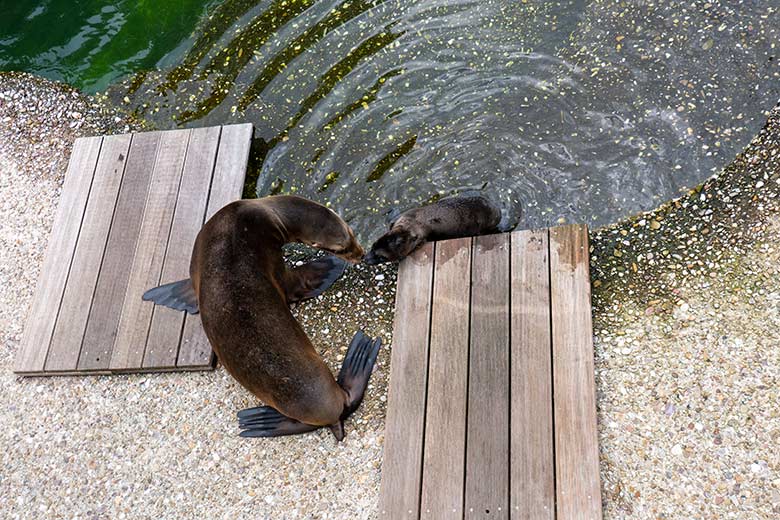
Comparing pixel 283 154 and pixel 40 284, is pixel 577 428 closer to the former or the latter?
pixel 283 154

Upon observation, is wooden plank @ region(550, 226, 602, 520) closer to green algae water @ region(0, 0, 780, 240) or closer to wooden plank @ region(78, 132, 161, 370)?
green algae water @ region(0, 0, 780, 240)

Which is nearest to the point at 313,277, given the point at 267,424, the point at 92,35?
the point at 267,424

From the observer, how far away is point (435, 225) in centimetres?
430

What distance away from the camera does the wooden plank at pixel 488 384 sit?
3355 millimetres

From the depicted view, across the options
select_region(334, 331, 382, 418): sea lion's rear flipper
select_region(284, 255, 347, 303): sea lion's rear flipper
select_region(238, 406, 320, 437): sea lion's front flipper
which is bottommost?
select_region(238, 406, 320, 437): sea lion's front flipper

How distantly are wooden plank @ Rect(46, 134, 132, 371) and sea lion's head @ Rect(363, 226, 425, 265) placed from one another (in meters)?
2.06

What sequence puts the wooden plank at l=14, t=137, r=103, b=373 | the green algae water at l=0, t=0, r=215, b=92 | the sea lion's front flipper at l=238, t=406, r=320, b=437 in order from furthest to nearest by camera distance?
the green algae water at l=0, t=0, r=215, b=92, the wooden plank at l=14, t=137, r=103, b=373, the sea lion's front flipper at l=238, t=406, r=320, b=437

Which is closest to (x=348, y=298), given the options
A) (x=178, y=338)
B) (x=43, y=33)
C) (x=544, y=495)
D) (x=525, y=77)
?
(x=178, y=338)

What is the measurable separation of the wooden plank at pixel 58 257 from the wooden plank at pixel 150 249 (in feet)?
1.79

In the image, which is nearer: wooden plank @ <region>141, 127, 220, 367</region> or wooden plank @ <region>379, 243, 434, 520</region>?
wooden plank @ <region>379, 243, 434, 520</region>

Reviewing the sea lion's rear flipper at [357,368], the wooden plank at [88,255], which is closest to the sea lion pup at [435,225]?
the sea lion's rear flipper at [357,368]

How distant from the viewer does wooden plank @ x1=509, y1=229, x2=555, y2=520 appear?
3.30m

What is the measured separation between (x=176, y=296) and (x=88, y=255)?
3.07 ft

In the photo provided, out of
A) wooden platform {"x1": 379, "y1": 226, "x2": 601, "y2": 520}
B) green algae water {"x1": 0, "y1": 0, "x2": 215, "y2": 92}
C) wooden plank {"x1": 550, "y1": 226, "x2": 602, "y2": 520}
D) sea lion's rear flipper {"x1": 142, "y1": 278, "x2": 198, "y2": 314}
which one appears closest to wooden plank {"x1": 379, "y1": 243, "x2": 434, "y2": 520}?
wooden platform {"x1": 379, "y1": 226, "x2": 601, "y2": 520}
